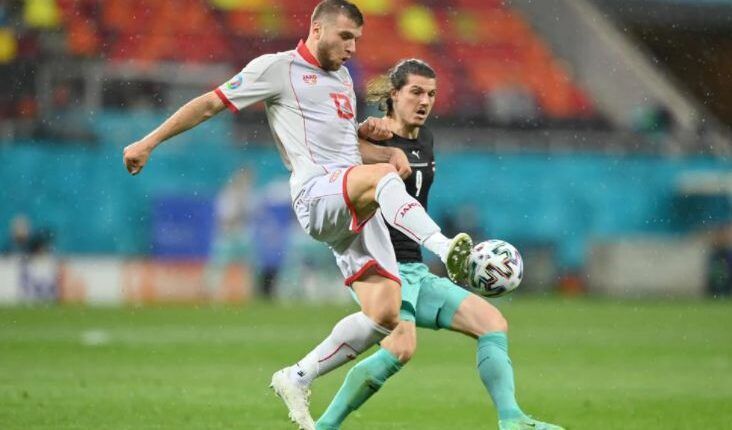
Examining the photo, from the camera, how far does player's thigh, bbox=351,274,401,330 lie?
693cm

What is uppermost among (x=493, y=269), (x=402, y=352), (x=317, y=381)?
(x=493, y=269)

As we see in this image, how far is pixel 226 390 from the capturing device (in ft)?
34.2

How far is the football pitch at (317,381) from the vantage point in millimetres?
8664

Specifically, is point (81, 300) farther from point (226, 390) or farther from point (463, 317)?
point (463, 317)

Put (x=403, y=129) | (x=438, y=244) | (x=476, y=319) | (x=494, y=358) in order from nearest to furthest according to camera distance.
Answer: (x=438, y=244) → (x=494, y=358) → (x=476, y=319) → (x=403, y=129)

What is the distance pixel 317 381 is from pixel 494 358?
195 inches

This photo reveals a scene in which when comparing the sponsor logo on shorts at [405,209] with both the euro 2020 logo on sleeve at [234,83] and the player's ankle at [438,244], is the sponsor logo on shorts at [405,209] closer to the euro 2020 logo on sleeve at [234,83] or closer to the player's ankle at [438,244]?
the player's ankle at [438,244]

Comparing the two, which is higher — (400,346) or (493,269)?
(493,269)

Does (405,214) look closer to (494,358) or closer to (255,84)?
(494,358)

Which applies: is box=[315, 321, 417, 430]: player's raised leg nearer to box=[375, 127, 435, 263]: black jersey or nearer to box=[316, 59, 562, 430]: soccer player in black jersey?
box=[316, 59, 562, 430]: soccer player in black jersey

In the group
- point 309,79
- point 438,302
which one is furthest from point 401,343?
point 309,79

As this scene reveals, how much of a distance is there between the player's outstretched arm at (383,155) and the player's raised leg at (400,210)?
46cm

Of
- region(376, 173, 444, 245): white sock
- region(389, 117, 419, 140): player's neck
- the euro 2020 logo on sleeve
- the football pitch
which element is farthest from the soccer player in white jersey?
the football pitch

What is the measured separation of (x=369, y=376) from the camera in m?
6.98
